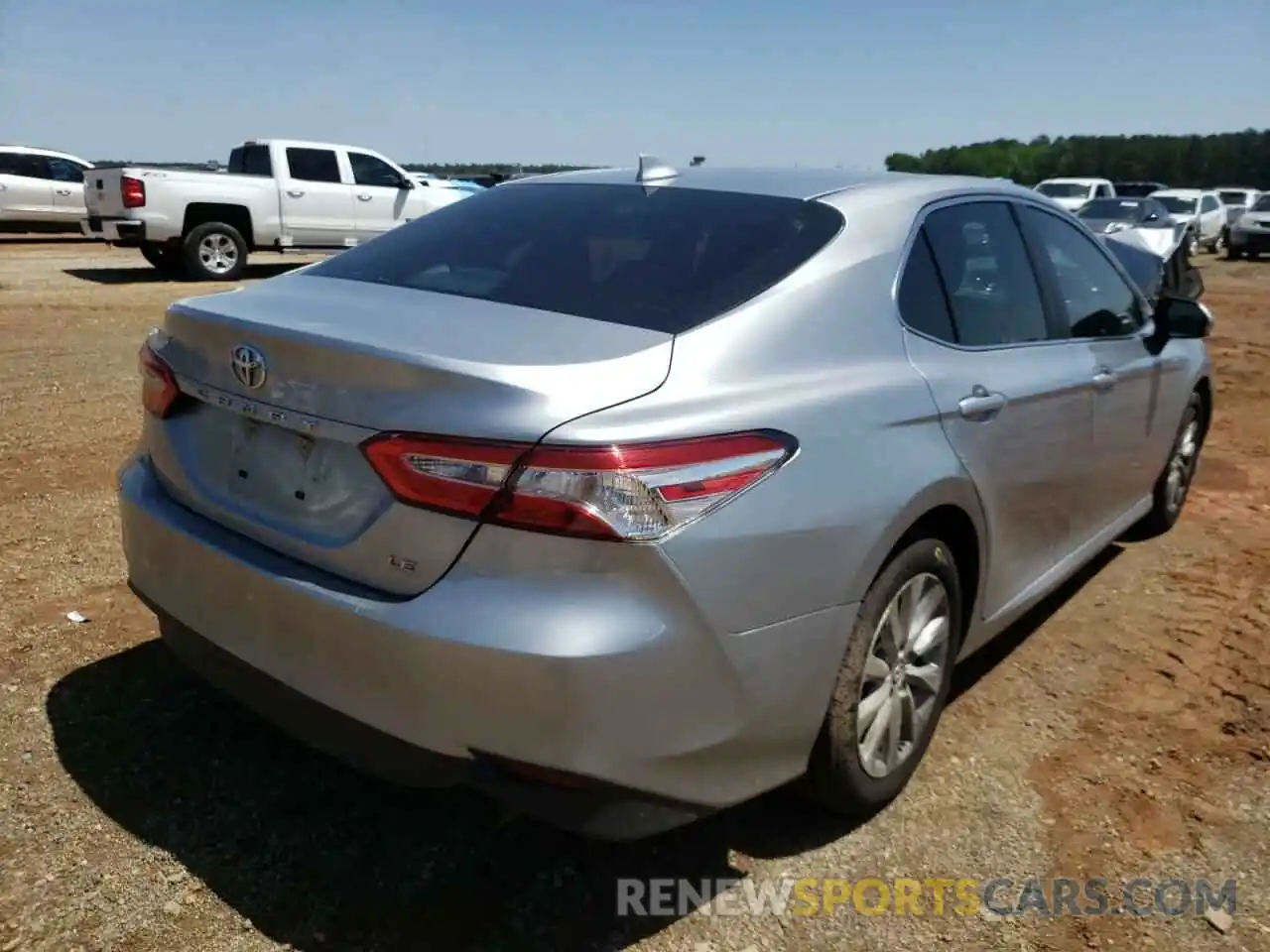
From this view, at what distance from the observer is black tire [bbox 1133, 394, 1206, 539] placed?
5078mm

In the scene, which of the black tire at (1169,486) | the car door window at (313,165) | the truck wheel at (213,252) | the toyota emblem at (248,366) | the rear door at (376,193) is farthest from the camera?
the rear door at (376,193)

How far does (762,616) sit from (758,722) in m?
0.24

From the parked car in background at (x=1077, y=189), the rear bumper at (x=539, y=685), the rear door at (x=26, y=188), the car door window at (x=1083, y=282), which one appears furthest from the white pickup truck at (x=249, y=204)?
the parked car in background at (x=1077, y=189)

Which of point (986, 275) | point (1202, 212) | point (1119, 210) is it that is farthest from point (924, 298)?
point (1202, 212)

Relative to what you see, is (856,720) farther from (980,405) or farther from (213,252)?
(213,252)

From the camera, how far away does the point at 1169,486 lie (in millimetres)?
5211

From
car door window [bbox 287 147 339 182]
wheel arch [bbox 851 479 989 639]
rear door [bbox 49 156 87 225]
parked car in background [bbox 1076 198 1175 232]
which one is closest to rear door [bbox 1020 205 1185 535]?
wheel arch [bbox 851 479 989 639]

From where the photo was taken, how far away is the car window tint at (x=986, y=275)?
3.17 metres

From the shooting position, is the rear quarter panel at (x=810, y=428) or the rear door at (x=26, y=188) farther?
the rear door at (x=26, y=188)

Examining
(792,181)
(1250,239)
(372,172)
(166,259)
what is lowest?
(166,259)

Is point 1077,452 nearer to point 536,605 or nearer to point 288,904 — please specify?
point 536,605

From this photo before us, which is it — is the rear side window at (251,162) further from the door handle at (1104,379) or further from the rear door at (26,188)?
the door handle at (1104,379)

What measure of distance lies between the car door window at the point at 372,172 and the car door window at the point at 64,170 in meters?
8.12

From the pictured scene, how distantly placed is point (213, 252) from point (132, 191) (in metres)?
1.33
